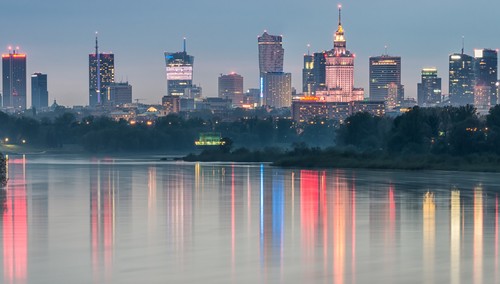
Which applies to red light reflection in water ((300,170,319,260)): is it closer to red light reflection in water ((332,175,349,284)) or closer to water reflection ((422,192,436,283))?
red light reflection in water ((332,175,349,284))

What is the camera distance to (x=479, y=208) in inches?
2247

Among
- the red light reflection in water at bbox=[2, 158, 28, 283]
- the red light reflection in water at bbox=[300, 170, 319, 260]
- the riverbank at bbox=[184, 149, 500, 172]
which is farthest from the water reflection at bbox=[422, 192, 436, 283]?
the riverbank at bbox=[184, 149, 500, 172]

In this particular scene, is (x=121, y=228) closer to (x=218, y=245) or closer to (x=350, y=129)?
(x=218, y=245)

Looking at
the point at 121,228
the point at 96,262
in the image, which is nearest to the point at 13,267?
→ the point at 96,262

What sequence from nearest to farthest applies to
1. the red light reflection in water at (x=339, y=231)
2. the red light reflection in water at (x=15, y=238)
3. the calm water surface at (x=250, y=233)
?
1. the red light reflection in water at (x=15, y=238)
2. the calm water surface at (x=250, y=233)
3. the red light reflection in water at (x=339, y=231)

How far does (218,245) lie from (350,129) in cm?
12155

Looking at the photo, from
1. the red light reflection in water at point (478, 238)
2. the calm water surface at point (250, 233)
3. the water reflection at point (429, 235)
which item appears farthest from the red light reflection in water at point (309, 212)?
the red light reflection in water at point (478, 238)

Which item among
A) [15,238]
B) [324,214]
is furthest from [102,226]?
[324,214]

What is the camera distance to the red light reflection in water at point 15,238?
112 feet

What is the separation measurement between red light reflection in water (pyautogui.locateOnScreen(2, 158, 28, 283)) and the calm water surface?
0.17 ft

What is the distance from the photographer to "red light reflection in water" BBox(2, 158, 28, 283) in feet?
112

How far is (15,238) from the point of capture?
42625 millimetres

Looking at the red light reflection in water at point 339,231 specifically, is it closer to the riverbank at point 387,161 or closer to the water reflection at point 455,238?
the water reflection at point 455,238

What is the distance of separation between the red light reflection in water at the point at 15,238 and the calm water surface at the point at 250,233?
0.05 metres
